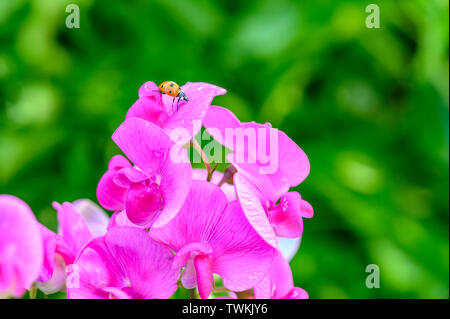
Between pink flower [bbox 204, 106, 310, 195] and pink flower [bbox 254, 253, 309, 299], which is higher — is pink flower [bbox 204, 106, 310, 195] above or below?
above

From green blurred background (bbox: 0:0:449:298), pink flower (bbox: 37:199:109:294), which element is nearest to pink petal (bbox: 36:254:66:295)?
pink flower (bbox: 37:199:109:294)

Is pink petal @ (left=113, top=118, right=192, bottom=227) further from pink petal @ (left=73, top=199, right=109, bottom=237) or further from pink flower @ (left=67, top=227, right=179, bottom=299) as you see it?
pink petal @ (left=73, top=199, right=109, bottom=237)

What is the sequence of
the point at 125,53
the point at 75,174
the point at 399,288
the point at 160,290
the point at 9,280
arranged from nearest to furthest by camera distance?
the point at 9,280, the point at 160,290, the point at 399,288, the point at 75,174, the point at 125,53

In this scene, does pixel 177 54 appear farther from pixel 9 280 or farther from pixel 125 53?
pixel 9 280

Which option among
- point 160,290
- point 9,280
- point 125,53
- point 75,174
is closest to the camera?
point 9,280

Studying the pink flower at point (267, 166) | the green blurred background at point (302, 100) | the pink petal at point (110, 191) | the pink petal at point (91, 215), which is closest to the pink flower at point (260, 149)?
the pink flower at point (267, 166)
